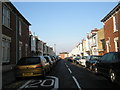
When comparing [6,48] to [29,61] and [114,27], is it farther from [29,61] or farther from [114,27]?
[114,27]

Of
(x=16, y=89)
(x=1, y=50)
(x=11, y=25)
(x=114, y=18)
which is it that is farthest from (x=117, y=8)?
(x=16, y=89)

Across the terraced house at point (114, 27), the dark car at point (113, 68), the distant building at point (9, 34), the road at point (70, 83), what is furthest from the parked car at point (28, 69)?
the terraced house at point (114, 27)

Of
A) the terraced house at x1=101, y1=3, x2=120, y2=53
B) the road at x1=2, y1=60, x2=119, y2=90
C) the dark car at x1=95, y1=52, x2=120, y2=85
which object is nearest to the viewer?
the dark car at x1=95, y1=52, x2=120, y2=85

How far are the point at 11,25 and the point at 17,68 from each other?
30.7 ft

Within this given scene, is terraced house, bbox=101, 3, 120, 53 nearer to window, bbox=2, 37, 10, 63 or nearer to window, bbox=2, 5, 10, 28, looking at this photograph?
window, bbox=2, 5, 10, 28

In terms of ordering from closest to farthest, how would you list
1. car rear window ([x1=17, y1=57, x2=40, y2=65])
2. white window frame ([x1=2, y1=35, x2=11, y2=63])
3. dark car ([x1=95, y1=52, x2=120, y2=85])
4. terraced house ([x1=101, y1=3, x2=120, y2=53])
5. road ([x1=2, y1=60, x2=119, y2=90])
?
dark car ([x1=95, y1=52, x2=120, y2=85]) < road ([x1=2, y1=60, x2=119, y2=90]) < car rear window ([x1=17, y1=57, x2=40, y2=65]) < white window frame ([x1=2, y1=35, x2=11, y2=63]) < terraced house ([x1=101, y1=3, x2=120, y2=53])

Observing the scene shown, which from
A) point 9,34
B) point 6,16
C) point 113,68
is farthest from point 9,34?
point 113,68

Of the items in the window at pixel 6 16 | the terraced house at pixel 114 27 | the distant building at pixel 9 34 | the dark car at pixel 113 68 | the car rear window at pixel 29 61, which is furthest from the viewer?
the terraced house at pixel 114 27

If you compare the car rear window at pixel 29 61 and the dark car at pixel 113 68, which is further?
the car rear window at pixel 29 61

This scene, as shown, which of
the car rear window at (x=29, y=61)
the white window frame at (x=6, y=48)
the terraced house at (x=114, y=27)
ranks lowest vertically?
the car rear window at (x=29, y=61)

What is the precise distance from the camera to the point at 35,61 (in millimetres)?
10289

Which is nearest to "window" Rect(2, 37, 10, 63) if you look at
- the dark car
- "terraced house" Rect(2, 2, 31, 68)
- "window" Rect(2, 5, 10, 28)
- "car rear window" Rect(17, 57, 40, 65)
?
"terraced house" Rect(2, 2, 31, 68)

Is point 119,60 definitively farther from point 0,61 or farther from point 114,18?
point 114,18

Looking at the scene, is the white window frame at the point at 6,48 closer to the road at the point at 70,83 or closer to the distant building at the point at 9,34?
the distant building at the point at 9,34
